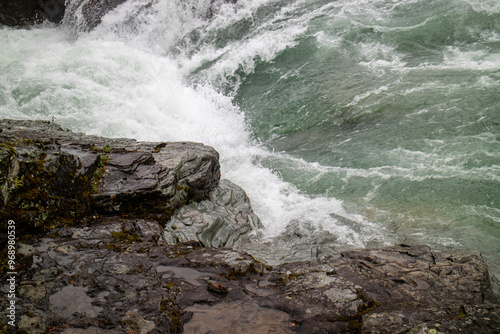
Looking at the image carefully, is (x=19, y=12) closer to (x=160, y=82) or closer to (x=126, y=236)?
(x=160, y=82)

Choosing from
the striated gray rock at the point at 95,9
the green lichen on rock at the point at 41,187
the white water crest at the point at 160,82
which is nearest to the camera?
the green lichen on rock at the point at 41,187

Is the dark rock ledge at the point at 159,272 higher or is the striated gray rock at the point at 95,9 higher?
the striated gray rock at the point at 95,9

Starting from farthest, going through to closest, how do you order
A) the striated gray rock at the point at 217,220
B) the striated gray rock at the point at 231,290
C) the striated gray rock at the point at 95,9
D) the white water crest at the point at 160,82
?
the striated gray rock at the point at 95,9 → the white water crest at the point at 160,82 → the striated gray rock at the point at 217,220 → the striated gray rock at the point at 231,290

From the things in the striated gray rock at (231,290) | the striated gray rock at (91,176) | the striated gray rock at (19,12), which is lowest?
the striated gray rock at (231,290)

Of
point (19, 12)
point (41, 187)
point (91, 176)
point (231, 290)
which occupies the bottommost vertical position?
point (231, 290)

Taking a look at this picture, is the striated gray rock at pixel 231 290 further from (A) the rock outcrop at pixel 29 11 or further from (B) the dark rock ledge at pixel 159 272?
(A) the rock outcrop at pixel 29 11

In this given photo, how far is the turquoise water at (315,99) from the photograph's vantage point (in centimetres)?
741

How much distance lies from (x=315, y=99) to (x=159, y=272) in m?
8.42

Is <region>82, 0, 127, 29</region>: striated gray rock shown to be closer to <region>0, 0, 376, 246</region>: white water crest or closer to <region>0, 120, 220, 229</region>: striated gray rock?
<region>0, 0, 376, 246</region>: white water crest

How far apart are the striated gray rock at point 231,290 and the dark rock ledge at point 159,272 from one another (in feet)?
0.04

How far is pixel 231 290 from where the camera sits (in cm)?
399

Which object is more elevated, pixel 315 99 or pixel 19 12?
pixel 19 12

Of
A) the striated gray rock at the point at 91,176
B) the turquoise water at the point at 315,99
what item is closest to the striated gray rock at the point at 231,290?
the striated gray rock at the point at 91,176

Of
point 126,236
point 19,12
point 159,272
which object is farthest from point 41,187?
point 19,12
